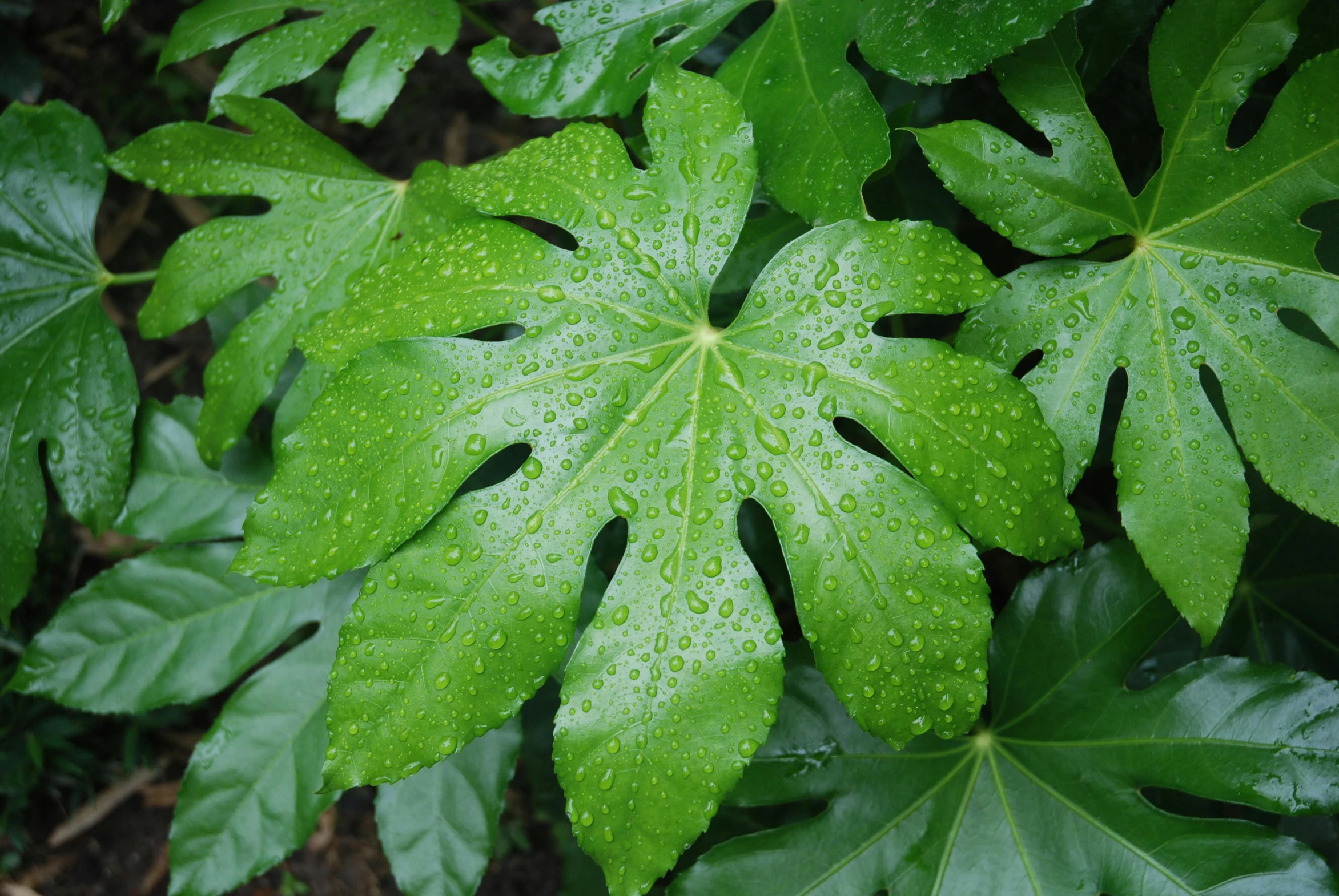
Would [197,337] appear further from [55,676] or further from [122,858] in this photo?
[122,858]

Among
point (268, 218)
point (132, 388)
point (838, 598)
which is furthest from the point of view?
point (132, 388)

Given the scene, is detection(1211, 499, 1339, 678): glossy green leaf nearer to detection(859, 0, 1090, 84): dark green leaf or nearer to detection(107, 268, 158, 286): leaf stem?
detection(859, 0, 1090, 84): dark green leaf

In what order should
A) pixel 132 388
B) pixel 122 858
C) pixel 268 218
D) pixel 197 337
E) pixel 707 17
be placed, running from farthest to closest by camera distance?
pixel 197 337 → pixel 122 858 → pixel 132 388 → pixel 268 218 → pixel 707 17

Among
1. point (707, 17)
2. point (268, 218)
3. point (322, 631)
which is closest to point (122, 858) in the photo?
point (322, 631)

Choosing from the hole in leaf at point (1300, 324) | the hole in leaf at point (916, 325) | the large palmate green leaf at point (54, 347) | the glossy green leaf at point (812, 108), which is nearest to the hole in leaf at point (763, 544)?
the hole in leaf at point (916, 325)

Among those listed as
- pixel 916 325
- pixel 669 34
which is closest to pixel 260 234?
pixel 669 34

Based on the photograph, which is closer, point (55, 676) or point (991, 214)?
point (991, 214)

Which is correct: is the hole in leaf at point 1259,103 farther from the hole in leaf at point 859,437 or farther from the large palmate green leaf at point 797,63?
the hole in leaf at point 859,437

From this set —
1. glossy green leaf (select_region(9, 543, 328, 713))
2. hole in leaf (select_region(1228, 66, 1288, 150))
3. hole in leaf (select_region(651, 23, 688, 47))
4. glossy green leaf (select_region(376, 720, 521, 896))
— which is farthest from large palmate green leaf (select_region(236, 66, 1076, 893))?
hole in leaf (select_region(1228, 66, 1288, 150))
